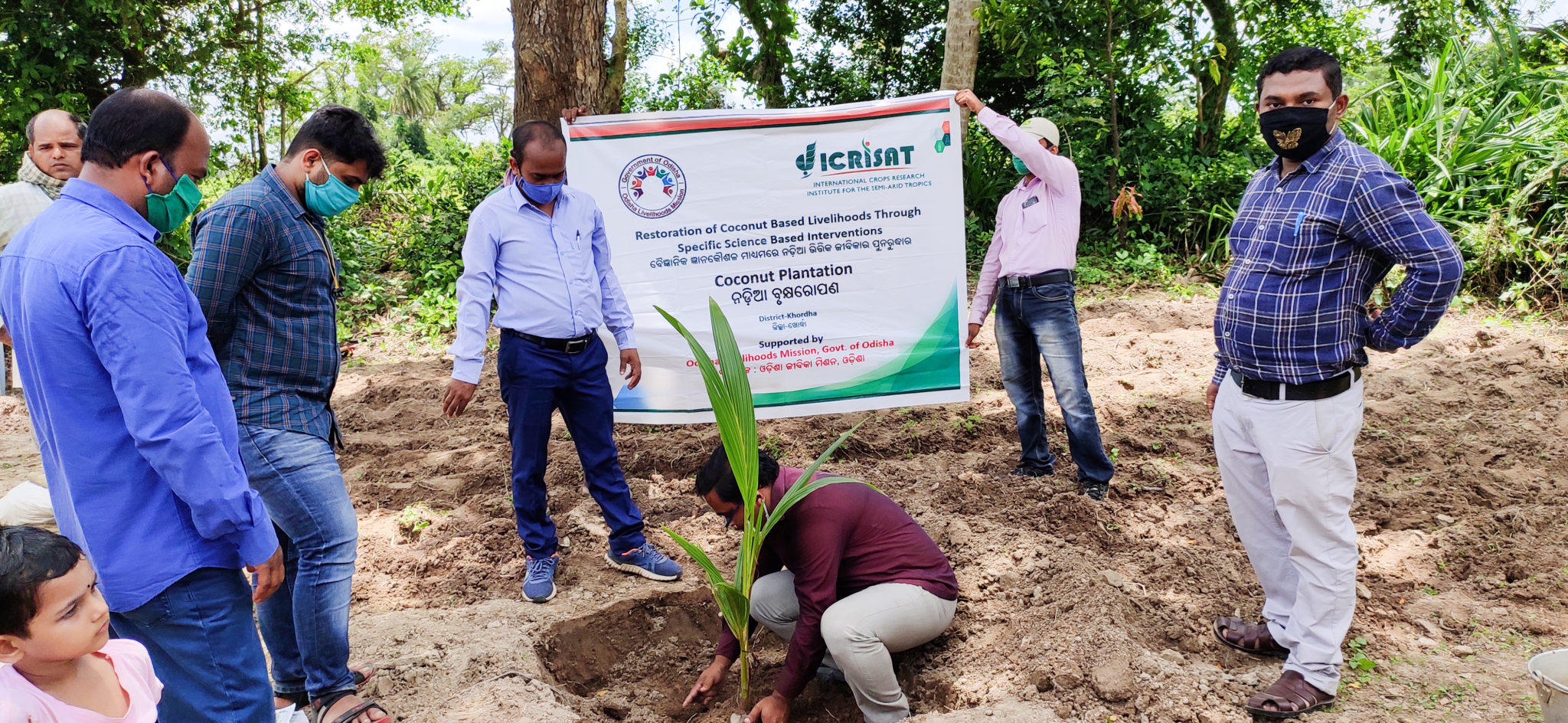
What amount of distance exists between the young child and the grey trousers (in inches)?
66.1

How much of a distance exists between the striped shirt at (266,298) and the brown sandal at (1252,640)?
2.73 m

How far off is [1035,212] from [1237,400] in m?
1.49

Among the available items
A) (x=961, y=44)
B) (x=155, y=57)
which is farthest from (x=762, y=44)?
(x=155, y=57)

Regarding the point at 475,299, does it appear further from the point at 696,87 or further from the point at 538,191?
the point at 696,87

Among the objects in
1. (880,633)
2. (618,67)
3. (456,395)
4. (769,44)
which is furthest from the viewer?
(769,44)

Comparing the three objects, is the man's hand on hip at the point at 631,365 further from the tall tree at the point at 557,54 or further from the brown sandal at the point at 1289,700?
the brown sandal at the point at 1289,700

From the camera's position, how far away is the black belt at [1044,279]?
392cm

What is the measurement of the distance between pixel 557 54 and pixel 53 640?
12.6ft

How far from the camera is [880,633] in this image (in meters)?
2.79

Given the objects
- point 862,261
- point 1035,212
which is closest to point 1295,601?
point 1035,212

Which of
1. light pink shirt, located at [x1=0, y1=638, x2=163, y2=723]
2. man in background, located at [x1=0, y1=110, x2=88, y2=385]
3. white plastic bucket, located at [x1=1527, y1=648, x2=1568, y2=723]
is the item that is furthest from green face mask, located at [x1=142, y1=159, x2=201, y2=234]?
white plastic bucket, located at [x1=1527, y1=648, x2=1568, y2=723]

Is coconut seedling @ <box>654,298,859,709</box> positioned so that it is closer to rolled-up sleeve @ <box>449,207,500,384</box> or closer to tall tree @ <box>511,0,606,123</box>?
rolled-up sleeve @ <box>449,207,500,384</box>

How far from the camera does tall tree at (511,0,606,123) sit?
4.80 meters

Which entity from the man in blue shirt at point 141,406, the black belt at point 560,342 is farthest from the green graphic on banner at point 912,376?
the man in blue shirt at point 141,406
